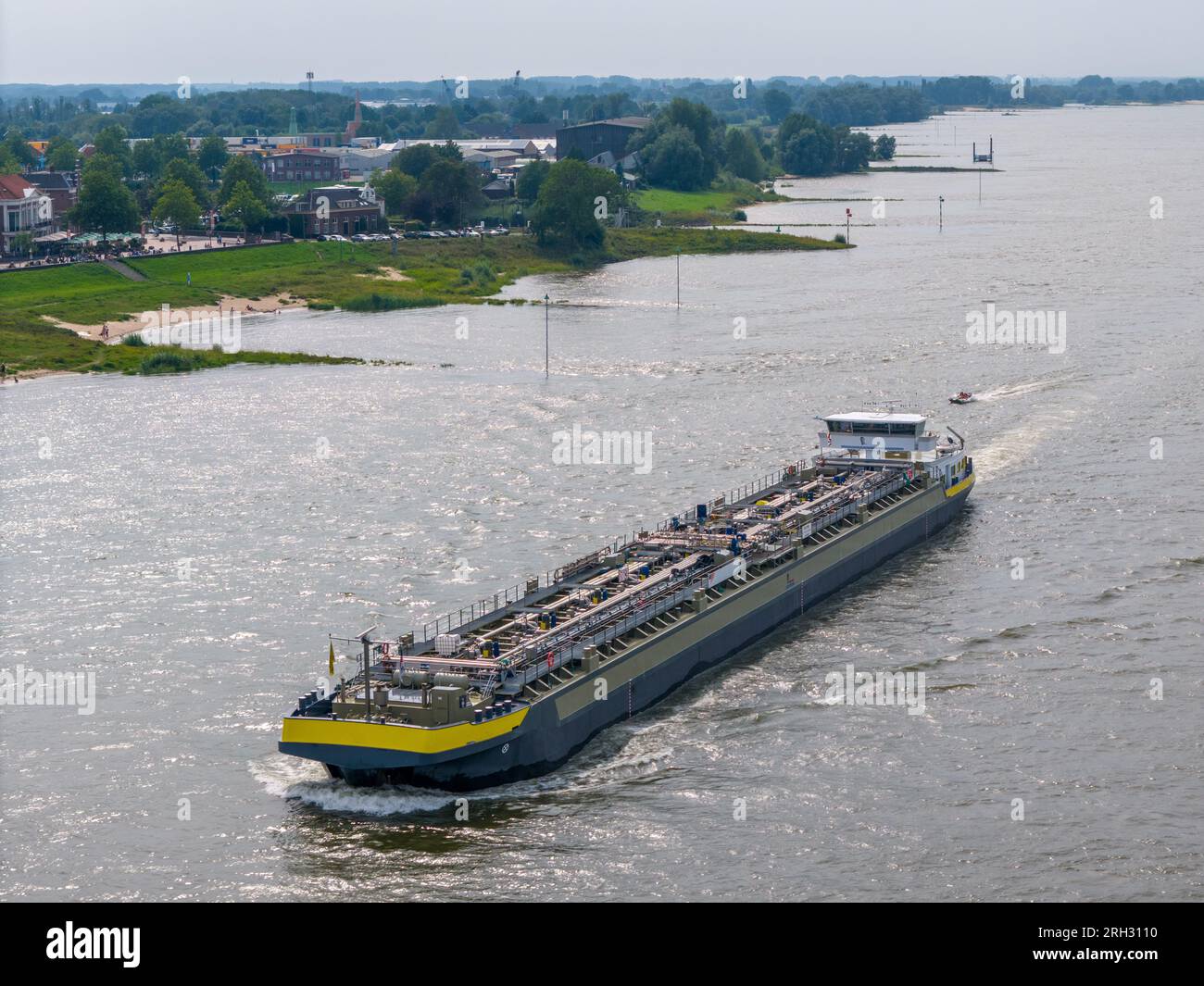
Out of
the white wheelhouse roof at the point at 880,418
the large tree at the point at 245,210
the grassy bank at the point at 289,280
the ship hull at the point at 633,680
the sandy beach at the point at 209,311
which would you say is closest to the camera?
the ship hull at the point at 633,680

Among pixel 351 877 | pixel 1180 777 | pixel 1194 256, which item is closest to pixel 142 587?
pixel 351 877

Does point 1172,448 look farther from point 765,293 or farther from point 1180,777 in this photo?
point 765,293

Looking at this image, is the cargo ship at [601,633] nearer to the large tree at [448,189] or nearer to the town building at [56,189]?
the large tree at [448,189]

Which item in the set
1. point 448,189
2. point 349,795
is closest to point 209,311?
point 448,189

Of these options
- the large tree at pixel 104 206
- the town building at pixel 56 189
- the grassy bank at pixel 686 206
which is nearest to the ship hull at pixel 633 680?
the large tree at pixel 104 206

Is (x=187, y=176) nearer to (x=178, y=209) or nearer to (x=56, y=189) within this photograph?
(x=56, y=189)

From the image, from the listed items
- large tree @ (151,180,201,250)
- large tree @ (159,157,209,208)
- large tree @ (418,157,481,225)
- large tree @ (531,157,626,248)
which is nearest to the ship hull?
large tree @ (531,157,626,248)

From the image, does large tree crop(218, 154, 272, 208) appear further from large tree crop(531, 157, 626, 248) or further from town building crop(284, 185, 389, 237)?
large tree crop(531, 157, 626, 248)
